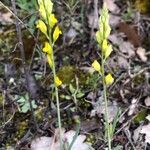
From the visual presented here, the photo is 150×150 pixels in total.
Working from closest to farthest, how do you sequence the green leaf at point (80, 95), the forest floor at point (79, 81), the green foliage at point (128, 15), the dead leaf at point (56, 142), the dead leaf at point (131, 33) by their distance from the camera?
the dead leaf at point (56, 142) < the forest floor at point (79, 81) < the green leaf at point (80, 95) < the dead leaf at point (131, 33) < the green foliage at point (128, 15)

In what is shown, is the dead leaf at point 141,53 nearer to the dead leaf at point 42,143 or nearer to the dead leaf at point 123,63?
the dead leaf at point 123,63

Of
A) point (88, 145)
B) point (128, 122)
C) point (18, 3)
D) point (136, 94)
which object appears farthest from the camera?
point (18, 3)

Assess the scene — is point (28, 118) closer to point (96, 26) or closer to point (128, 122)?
point (128, 122)

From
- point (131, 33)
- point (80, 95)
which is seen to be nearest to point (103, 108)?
point (80, 95)

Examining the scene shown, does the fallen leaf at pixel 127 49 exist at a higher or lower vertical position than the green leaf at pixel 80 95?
higher

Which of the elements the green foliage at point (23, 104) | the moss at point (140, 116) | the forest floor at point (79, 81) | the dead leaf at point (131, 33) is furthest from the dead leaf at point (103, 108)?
the dead leaf at point (131, 33)

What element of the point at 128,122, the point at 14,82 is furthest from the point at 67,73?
the point at 128,122

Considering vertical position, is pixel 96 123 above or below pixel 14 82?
below

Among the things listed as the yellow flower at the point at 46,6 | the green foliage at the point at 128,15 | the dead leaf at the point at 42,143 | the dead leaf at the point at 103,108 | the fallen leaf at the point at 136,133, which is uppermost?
the yellow flower at the point at 46,6

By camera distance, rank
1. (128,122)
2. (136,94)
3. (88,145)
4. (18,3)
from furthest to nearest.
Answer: (18,3) → (136,94) → (128,122) → (88,145)

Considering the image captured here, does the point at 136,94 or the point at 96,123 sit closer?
the point at 96,123

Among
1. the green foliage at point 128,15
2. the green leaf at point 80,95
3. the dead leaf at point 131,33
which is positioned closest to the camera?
the green leaf at point 80,95
